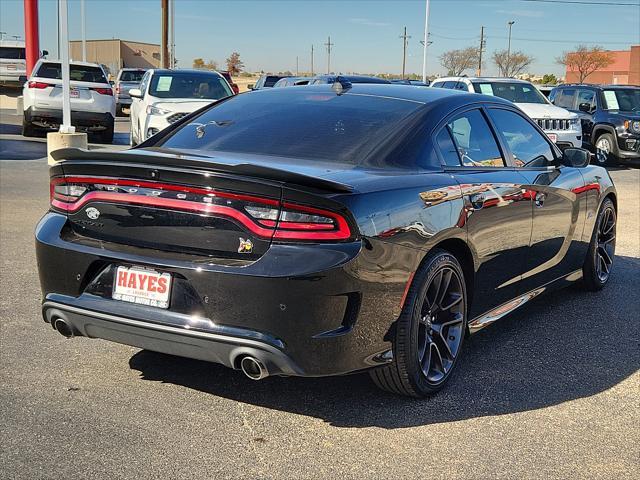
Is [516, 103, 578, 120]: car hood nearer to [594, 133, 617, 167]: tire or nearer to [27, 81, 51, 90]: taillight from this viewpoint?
[594, 133, 617, 167]: tire

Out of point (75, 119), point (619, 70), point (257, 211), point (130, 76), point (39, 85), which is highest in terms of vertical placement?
point (619, 70)

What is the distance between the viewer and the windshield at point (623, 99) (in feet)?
61.6

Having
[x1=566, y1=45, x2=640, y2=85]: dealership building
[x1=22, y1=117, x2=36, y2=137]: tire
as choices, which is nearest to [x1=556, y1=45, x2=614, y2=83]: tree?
[x1=566, y1=45, x2=640, y2=85]: dealership building

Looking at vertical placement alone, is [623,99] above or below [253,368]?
above

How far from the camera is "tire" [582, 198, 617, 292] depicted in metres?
6.24

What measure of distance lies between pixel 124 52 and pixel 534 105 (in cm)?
8335

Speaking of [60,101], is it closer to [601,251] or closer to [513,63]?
[601,251]

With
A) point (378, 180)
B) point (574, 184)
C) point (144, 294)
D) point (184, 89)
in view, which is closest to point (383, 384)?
point (378, 180)

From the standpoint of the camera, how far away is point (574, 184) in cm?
568

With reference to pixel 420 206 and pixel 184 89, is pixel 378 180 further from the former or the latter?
pixel 184 89

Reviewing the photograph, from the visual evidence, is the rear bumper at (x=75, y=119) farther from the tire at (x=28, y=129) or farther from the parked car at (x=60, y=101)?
the tire at (x=28, y=129)

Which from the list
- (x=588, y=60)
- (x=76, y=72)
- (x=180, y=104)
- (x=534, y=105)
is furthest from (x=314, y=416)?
(x=588, y=60)

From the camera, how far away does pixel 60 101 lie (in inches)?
687

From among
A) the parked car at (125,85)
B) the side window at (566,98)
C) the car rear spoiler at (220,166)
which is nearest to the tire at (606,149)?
the side window at (566,98)
